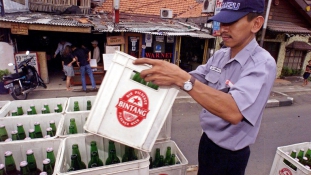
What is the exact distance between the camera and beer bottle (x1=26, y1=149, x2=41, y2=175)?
1.69 metres

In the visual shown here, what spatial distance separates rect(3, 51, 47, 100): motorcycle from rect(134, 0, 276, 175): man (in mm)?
6502

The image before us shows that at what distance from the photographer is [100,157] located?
6.70 ft

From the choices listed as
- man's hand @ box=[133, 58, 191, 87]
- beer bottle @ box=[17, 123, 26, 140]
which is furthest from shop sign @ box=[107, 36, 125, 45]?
man's hand @ box=[133, 58, 191, 87]

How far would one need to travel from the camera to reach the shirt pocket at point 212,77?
1838 mm

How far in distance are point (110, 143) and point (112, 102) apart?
0.63m

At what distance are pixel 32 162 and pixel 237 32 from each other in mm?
1985

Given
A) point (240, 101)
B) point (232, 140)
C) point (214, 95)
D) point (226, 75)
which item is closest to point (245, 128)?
point (232, 140)

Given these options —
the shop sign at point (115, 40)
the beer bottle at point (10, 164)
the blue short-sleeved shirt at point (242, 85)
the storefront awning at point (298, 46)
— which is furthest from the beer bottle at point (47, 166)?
the storefront awning at point (298, 46)

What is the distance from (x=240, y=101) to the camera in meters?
1.22

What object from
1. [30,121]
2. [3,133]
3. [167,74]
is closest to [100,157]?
[30,121]

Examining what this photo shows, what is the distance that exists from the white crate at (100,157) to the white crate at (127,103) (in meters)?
0.15

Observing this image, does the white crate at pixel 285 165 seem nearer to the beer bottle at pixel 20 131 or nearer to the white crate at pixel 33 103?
the white crate at pixel 33 103

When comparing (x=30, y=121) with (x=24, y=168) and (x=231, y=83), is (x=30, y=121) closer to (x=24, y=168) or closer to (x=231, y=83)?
(x=24, y=168)

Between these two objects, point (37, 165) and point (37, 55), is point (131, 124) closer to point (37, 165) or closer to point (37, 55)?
point (37, 165)
